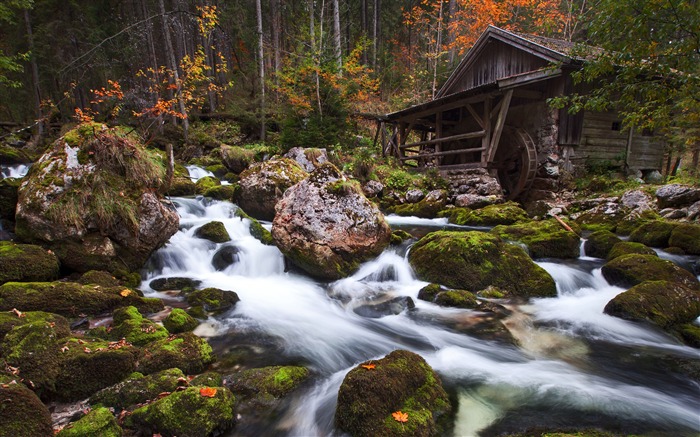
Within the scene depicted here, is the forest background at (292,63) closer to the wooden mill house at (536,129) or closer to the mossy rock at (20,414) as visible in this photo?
the wooden mill house at (536,129)

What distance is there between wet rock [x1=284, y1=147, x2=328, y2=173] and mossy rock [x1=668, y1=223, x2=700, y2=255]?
10.3 m

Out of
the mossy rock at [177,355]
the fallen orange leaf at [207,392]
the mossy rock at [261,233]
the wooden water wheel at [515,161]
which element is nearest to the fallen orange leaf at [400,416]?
the fallen orange leaf at [207,392]

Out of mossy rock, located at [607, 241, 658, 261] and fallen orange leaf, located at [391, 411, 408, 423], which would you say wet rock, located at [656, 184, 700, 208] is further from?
fallen orange leaf, located at [391, 411, 408, 423]

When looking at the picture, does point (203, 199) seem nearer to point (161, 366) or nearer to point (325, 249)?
point (325, 249)

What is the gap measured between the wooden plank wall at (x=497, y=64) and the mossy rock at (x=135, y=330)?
14421mm

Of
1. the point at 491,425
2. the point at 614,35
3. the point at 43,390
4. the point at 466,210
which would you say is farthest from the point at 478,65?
the point at 43,390

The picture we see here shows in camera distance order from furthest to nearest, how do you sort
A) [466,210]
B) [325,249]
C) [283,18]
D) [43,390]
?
1. [283,18]
2. [466,210]
3. [325,249]
4. [43,390]

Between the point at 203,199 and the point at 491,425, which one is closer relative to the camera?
the point at 491,425

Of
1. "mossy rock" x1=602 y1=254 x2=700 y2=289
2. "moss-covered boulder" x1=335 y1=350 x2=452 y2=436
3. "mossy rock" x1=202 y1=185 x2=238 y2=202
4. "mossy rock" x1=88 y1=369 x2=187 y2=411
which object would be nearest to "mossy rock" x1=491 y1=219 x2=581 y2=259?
"mossy rock" x1=602 y1=254 x2=700 y2=289

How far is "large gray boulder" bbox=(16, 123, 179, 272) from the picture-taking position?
5414 millimetres

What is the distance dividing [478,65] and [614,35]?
37.9 ft

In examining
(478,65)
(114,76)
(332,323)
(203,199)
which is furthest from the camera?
(114,76)

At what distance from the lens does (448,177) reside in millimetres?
13609

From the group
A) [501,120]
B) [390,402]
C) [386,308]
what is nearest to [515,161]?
[501,120]
